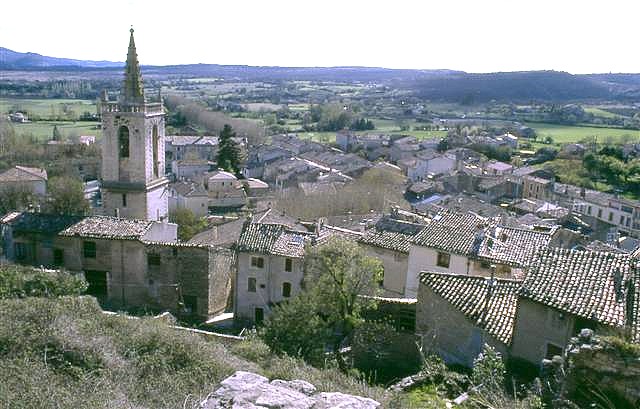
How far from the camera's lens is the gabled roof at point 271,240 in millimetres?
23531

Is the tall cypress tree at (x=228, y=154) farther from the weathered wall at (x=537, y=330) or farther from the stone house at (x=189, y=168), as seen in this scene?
the weathered wall at (x=537, y=330)

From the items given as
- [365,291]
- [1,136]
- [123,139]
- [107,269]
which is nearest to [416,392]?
[365,291]

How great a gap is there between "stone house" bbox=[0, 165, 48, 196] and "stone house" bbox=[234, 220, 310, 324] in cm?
2882

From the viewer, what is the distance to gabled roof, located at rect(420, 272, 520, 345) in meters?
13.6

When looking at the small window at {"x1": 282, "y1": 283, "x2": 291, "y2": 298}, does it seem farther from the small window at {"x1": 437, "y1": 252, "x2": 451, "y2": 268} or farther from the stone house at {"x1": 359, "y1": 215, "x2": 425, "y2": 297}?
the small window at {"x1": 437, "y1": 252, "x2": 451, "y2": 268}

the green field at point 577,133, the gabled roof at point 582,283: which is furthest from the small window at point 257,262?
the green field at point 577,133

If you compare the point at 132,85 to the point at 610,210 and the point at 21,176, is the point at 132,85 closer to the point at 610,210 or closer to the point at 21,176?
the point at 21,176

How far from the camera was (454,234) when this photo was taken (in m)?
22.3

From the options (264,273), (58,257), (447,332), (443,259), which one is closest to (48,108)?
(58,257)

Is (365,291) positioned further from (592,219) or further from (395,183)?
(395,183)

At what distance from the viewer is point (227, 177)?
63.6 metres

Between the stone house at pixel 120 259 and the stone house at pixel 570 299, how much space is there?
43.2 ft

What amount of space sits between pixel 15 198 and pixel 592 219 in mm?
46773

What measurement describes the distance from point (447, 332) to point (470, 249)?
668 centimetres
